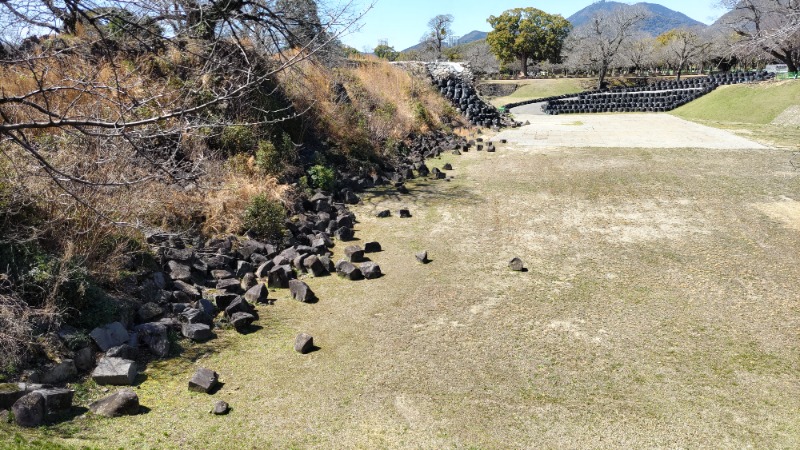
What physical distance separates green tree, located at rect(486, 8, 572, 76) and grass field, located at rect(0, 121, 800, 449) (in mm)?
59707

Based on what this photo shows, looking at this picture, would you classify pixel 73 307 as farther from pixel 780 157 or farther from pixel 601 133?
pixel 601 133

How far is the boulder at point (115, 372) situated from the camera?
155 inches

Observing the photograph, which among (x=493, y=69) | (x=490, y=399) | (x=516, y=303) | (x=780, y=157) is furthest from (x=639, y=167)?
(x=493, y=69)

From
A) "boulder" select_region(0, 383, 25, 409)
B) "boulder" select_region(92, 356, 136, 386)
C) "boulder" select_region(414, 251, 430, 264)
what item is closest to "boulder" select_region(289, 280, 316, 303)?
"boulder" select_region(414, 251, 430, 264)

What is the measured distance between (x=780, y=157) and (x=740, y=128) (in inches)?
287

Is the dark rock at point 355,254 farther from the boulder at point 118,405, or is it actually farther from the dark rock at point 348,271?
the boulder at point 118,405

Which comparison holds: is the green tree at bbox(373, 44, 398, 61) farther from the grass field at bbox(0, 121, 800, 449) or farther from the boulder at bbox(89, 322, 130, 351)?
the boulder at bbox(89, 322, 130, 351)

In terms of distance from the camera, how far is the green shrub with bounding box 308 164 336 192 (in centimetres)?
994

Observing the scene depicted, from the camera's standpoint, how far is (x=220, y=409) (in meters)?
3.67

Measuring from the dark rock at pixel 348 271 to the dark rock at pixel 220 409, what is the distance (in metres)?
2.67

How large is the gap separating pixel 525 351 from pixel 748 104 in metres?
24.4

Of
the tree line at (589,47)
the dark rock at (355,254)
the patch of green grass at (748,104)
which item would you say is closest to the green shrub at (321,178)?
the dark rock at (355,254)

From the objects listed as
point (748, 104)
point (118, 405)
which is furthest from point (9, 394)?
point (748, 104)

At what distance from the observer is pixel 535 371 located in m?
4.22
